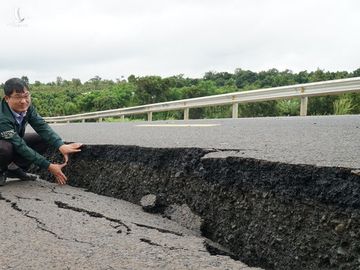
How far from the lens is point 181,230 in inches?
108

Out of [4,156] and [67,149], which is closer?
[4,156]

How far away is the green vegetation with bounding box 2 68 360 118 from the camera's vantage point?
10383 millimetres

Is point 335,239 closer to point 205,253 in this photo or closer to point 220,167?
point 205,253

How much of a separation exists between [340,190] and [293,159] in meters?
0.59

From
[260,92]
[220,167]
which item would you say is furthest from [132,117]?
[220,167]

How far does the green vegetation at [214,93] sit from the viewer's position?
10.4 meters

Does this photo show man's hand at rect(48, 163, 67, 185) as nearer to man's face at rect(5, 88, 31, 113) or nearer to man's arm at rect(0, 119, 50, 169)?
man's arm at rect(0, 119, 50, 169)

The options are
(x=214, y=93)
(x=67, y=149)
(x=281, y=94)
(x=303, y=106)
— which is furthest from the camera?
(x=214, y=93)

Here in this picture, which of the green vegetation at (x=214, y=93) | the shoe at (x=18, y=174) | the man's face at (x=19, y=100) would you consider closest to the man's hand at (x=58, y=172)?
the shoe at (x=18, y=174)

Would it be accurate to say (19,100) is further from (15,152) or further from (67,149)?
(67,149)

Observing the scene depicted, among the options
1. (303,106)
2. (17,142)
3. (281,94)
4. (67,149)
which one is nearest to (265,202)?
(67,149)

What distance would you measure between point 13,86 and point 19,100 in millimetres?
130

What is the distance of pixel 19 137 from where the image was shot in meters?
3.94

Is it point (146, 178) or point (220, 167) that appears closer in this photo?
point (220, 167)
